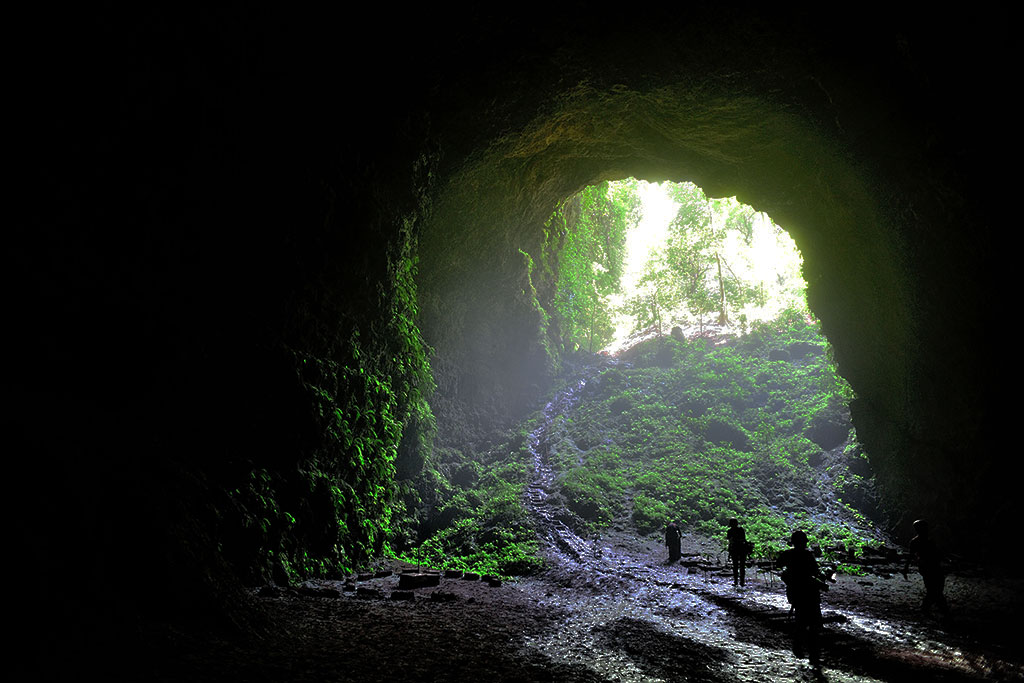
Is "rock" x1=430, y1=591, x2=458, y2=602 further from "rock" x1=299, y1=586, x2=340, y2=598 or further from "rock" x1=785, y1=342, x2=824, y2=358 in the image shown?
"rock" x1=785, y1=342, x2=824, y2=358

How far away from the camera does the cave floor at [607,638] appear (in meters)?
4.11

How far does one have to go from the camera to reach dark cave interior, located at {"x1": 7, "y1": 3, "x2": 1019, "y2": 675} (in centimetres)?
578

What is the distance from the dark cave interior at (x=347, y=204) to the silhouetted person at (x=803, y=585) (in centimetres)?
594

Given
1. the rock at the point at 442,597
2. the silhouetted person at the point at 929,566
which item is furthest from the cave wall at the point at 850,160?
the rock at the point at 442,597

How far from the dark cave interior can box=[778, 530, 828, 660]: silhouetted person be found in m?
5.94

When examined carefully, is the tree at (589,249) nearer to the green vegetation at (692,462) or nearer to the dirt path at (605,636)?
the green vegetation at (692,462)

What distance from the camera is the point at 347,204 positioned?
10.4 m

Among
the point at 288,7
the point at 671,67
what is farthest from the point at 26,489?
the point at 671,67

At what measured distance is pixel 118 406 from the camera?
664cm

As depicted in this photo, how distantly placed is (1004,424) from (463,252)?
15.7 m

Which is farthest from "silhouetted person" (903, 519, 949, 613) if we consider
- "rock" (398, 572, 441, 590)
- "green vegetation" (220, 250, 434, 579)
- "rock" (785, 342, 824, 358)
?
"rock" (785, 342, 824, 358)

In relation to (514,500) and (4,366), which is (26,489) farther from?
(514,500)

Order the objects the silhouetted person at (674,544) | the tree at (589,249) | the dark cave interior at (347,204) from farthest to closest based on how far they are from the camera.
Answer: the tree at (589,249) → the silhouetted person at (674,544) → the dark cave interior at (347,204)

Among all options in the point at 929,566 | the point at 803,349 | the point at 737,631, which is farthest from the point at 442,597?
the point at 803,349
